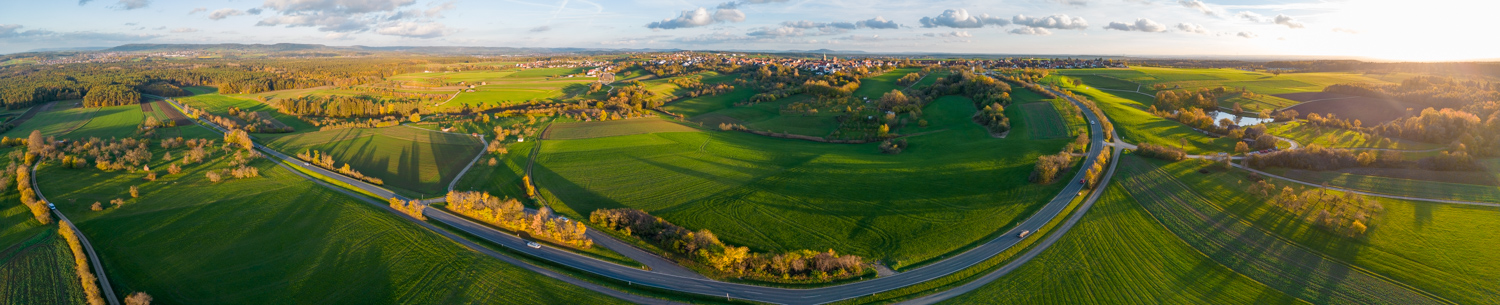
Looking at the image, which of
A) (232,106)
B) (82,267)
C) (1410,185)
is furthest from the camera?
(232,106)

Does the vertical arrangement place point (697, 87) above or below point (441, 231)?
above

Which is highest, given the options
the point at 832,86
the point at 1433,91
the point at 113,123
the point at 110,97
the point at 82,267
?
the point at 832,86

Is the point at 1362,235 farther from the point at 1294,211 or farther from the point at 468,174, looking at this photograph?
the point at 468,174

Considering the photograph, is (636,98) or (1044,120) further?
(636,98)

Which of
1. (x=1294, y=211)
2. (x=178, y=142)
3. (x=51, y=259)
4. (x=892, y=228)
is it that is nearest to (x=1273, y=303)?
(x=1294, y=211)

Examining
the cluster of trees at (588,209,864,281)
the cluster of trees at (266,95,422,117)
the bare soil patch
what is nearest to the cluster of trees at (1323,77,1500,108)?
Answer: the bare soil patch

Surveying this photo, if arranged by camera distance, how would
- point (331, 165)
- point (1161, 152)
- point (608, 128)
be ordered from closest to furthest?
point (1161, 152) < point (331, 165) < point (608, 128)

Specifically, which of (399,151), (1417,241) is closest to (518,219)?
(399,151)

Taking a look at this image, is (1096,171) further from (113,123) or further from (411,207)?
(113,123)
